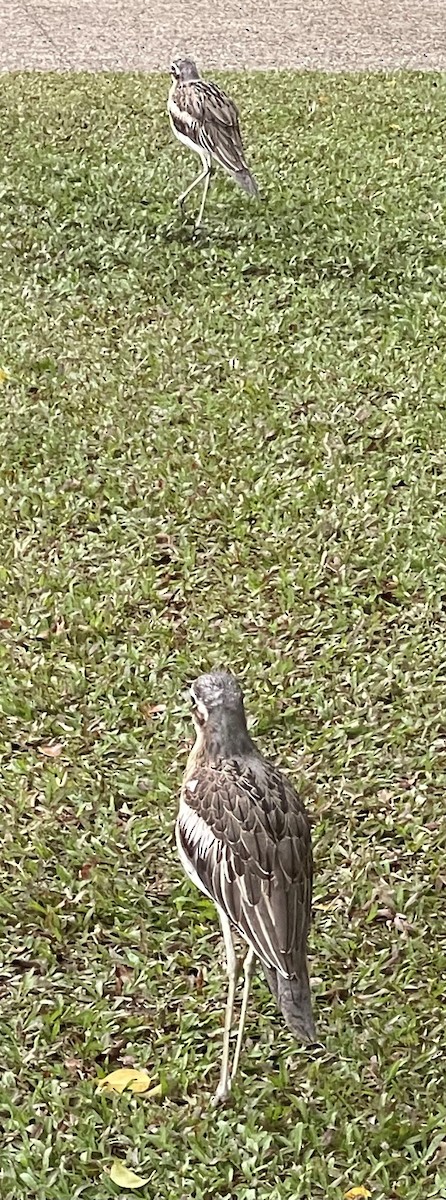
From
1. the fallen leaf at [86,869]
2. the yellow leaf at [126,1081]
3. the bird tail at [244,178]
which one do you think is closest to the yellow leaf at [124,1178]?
the yellow leaf at [126,1081]

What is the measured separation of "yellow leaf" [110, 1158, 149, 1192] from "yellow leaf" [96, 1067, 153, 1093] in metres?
0.17

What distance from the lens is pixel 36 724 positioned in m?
4.00

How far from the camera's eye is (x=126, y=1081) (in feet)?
9.66

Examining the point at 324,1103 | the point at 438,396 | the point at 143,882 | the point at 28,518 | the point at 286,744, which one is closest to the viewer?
the point at 324,1103

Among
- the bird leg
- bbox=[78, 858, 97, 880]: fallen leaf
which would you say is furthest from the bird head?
bbox=[78, 858, 97, 880]: fallen leaf

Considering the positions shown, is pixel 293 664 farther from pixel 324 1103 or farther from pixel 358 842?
pixel 324 1103

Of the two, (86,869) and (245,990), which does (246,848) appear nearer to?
(245,990)

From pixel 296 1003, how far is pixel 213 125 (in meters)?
4.86

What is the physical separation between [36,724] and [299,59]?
8314mm

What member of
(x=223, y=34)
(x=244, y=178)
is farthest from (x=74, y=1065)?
(x=223, y=34)

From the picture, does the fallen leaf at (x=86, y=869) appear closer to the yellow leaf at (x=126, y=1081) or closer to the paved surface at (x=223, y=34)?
the yellow leaf at (x=126, y=1081)

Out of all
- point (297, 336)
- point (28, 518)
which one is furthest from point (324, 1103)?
point (297, 336)

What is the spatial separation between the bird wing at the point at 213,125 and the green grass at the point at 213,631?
1.74ft

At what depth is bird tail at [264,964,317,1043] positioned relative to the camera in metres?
2.45
